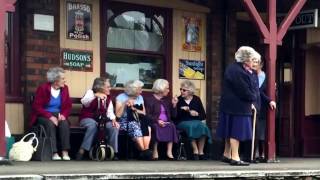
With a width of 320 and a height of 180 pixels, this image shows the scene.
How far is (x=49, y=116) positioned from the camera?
963 cm

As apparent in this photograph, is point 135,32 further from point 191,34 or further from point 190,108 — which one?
point 190,108

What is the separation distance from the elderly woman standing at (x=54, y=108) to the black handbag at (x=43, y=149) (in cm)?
7

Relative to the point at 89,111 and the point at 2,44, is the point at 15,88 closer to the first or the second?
the point at 89,111

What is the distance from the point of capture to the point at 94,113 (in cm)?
1006

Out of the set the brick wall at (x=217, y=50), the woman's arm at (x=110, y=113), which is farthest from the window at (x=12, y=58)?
the brick wall at (x=217, y=50)

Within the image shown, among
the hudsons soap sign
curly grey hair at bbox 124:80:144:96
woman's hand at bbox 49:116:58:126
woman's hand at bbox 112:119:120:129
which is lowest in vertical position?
woman's hand at bbox 112:119:120:129

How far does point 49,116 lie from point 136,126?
1365mm

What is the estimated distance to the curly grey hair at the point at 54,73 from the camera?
31.9 feet

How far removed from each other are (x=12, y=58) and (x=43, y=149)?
1640mm

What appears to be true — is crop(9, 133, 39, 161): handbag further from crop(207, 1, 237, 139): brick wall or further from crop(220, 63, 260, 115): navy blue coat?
crop(207, 1, 237, 139): brick wall

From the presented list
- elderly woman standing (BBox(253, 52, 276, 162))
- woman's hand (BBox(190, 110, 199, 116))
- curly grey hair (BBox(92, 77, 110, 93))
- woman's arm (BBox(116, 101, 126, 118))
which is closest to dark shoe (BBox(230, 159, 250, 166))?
elderly woman standing (BBox(253, 52, 276, 162))

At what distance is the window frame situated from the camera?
11078 millimetres

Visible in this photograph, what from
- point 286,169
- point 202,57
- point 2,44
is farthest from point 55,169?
point 202,57

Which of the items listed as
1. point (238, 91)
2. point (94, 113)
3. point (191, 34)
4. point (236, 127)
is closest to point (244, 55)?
point (238, 91)
